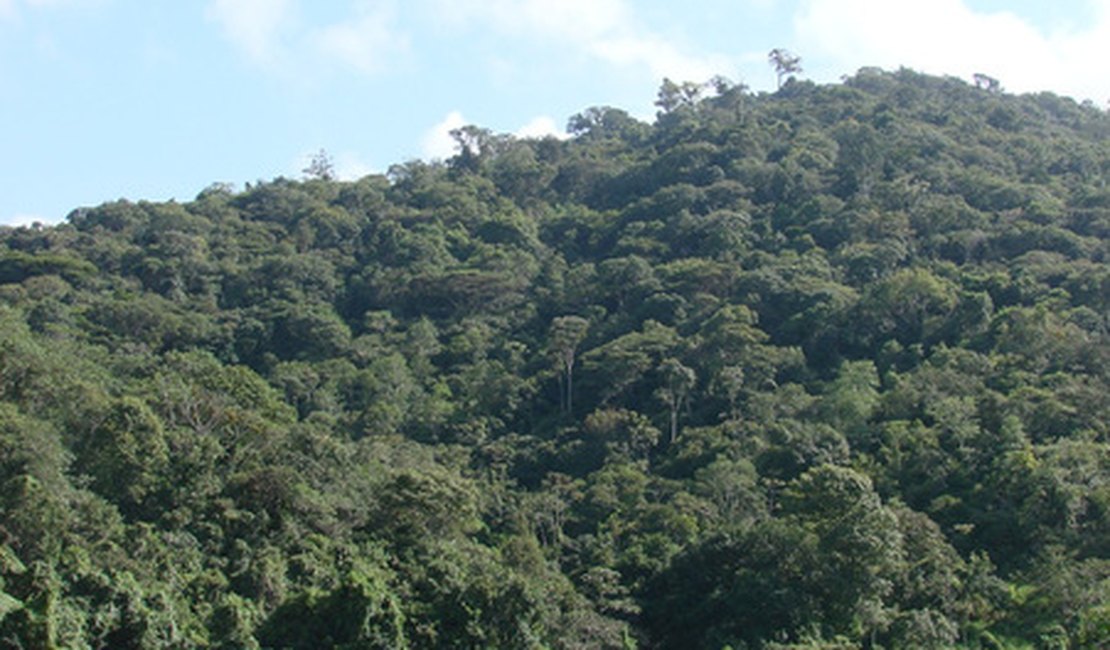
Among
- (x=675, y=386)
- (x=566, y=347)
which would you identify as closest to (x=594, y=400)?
(x=566, y=347)

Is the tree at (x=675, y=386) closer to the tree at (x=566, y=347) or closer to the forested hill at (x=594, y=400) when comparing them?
the forested hill at (x=594, y=400)

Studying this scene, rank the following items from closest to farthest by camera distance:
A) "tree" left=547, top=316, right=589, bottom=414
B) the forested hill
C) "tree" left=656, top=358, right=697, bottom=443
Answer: the forested hill < "tree" left=656, top=358, right=697, bottom=443 < "tree" left=547, top=316, right=589, bottom=414

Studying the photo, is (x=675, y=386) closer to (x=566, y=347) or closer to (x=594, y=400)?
(x=594, y=400)

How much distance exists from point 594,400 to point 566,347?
2.70 meters

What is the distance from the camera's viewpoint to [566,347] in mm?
49281

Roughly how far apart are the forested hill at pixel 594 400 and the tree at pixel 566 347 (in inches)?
8.3

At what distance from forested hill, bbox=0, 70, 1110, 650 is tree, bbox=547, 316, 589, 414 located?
21cm

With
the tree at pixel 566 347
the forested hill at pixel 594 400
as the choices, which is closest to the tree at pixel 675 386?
the forested hill at pixel 594 400

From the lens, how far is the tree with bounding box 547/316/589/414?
48844mm

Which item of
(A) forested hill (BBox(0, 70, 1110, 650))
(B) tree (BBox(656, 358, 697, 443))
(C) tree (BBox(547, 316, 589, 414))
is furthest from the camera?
(C) tree (BBox(547, 316, 589, 414))

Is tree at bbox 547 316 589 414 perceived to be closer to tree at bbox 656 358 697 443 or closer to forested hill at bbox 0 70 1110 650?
forested hill at bbox 0 70 1110 650

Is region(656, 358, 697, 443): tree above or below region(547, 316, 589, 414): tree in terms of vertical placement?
below

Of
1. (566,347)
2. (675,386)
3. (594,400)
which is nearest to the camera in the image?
(675,386)

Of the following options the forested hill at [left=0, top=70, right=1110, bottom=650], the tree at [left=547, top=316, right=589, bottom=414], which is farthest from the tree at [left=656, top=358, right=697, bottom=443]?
the tree at [left=547, top=316, right=589, bottom=414]
